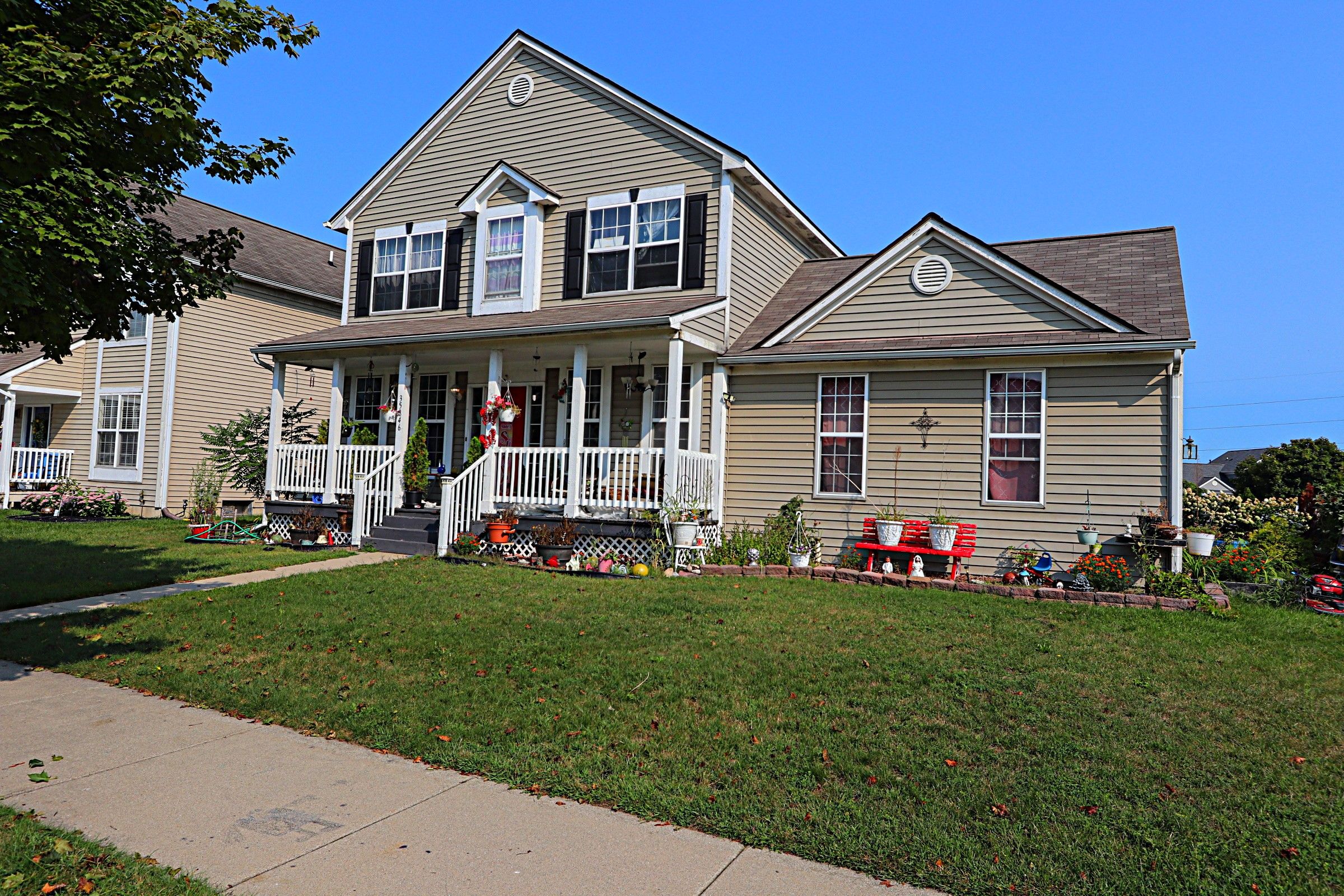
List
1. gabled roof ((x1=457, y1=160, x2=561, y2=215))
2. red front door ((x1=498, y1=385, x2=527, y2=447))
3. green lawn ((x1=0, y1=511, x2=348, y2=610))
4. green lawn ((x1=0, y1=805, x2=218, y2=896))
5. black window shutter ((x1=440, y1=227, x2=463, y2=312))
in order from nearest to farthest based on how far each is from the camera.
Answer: green lawn ((x1=0, y1=805, x2=218, y2=896)), green lawn ((x1=0, y1=511, x2=348, y2=610)), gabled roof ((x1=457, y1=160, x2=561, y2=215)), red front door ((x1=498, y1=385, x2=527, y2=447)), black window shutter ((x1=440, y1=227, x2=463, y2=312))

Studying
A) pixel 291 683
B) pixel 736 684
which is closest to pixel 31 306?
pixel 291 683

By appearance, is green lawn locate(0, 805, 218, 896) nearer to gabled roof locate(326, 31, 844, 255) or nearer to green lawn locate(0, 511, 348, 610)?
green lawn locate(0, 511, 348, 610)

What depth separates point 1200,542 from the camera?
10.7 meters

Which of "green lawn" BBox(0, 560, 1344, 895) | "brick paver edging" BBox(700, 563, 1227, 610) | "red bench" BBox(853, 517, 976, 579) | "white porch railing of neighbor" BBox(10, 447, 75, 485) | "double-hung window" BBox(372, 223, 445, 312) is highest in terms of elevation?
"double-hung window" BBox(372, 223, 445, 312)

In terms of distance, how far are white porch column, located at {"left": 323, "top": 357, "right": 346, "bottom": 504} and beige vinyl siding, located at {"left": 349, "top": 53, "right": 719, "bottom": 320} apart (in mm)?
1642

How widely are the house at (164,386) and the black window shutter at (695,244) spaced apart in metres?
11.6

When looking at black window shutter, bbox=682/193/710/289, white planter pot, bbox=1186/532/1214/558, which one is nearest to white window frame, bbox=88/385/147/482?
black window shutter, bbox=682/193/710/289

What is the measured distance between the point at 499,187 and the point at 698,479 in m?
7.15

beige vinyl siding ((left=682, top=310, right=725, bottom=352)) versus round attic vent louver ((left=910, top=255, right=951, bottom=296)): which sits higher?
round attic vent louver ((left=910, top=255, right=951, bottom=296))

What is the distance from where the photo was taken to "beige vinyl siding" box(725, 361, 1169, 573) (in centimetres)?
1107

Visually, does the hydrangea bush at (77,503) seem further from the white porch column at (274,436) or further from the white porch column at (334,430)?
the white porch column at (334,430)

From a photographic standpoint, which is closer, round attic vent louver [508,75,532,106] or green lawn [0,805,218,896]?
green lawn [0,805,218,896]

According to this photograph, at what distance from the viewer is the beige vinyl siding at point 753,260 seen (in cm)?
1443

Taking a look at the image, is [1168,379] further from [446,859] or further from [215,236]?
[215,236]
